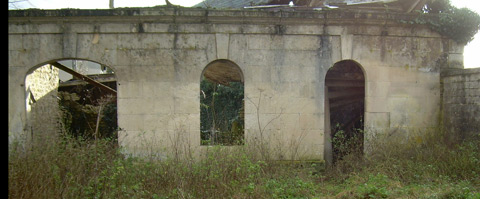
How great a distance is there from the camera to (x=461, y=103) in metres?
7.84

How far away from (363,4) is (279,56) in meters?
3.35

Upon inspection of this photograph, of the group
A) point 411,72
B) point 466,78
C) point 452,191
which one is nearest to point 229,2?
point 411,72

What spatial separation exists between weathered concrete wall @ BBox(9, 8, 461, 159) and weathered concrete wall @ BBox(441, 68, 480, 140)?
880 millimetres

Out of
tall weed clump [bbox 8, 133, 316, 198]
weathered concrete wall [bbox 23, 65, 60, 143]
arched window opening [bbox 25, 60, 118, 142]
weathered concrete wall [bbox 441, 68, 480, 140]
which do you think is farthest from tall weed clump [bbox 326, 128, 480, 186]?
weathered concrete wall [bbox 23, 65, 60, 143]

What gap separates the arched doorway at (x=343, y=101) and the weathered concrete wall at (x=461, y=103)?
2.05m

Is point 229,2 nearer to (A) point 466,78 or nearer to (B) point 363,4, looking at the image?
(B) point 363,4

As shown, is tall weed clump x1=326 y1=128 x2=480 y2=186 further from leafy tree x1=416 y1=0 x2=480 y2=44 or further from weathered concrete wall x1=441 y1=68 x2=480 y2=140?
leafy tree x1=416 y1=0 x2=480 y2=44

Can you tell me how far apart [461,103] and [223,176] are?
19.2 ft

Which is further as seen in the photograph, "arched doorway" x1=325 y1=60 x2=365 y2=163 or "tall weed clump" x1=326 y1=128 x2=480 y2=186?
"arched doorway" x1=325 y1=60 x2=365 y2=163

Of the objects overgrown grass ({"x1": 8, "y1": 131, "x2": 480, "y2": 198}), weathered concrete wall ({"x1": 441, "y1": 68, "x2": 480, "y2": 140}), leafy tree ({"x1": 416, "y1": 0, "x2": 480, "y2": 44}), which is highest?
leafy tree ({"x1": 416, "y1": 0, "x2": 480, "y2": 44})

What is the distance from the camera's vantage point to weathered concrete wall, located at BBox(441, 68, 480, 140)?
7531 mm

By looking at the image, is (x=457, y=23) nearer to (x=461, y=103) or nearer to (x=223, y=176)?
(x=461, y=103)

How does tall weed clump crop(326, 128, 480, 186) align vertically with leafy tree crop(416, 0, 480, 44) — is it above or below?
below

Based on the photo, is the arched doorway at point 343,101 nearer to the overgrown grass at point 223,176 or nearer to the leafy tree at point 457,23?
the leafy tree at point 457,23
